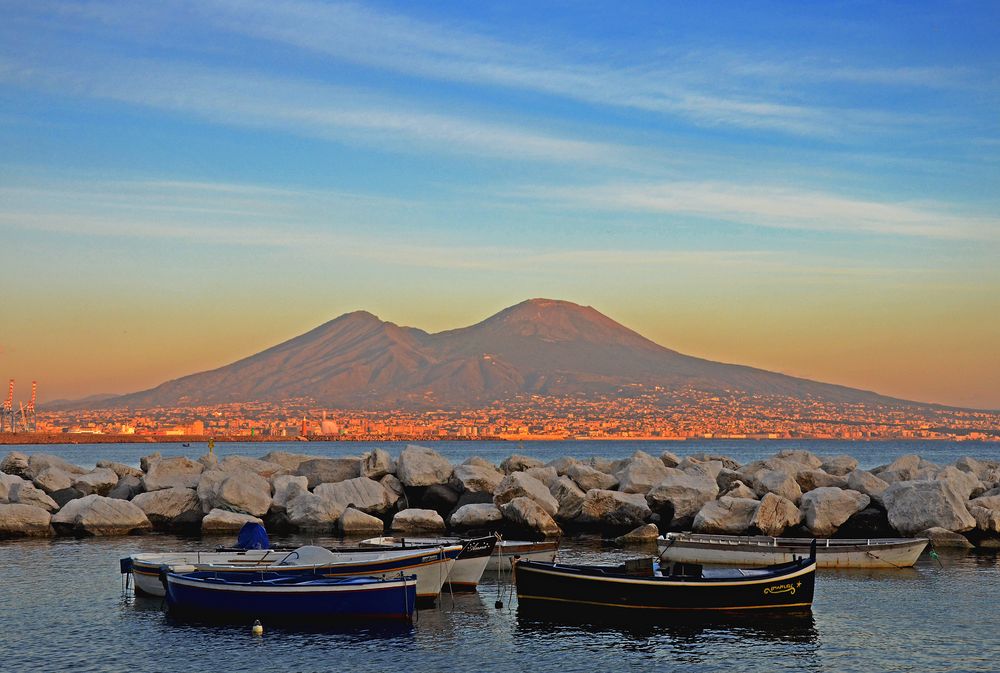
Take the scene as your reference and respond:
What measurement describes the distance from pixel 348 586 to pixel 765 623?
27.2 ft

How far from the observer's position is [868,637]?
21266 mm

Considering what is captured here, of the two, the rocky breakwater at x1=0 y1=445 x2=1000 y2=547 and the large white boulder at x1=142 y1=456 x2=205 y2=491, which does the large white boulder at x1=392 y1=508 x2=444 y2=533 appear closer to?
the rocky breakwater at x1=0 y1=445 x2=1000 y2=547

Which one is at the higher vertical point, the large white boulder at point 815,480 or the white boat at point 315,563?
the large white boulder at point 815,480

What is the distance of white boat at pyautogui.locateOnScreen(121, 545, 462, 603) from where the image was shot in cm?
2358

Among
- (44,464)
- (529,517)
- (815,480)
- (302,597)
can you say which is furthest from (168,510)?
(815,480)

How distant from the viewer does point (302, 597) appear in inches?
889

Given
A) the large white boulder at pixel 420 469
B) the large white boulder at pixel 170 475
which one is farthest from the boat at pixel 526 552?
the large white boulder at pixel 170 475

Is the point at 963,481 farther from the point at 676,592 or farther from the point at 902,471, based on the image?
the point at 676,592

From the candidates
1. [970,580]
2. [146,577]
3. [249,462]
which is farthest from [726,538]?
[249,462]

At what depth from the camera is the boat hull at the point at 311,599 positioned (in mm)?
22594

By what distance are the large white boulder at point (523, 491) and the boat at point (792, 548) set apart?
6.90 meters

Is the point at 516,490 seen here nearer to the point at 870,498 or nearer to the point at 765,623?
the point at 870,498

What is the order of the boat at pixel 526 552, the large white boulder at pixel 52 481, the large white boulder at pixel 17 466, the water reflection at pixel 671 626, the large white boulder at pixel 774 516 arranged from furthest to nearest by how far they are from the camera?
the large white boulder at pixel 17 466 < the large white boulder at pixel 52 481 < the large white boulder at pixel 774 516 < the boat at pixel 526 552 < the water reflection at pixel 671 626

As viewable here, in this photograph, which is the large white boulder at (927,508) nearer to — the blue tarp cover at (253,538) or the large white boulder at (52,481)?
the blue tarp cover at (253,538)
